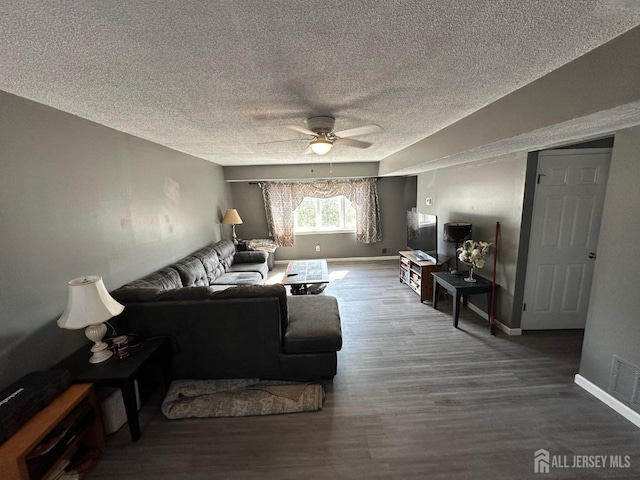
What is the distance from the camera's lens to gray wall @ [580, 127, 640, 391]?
179 centimetres

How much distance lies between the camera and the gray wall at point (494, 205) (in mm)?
2859

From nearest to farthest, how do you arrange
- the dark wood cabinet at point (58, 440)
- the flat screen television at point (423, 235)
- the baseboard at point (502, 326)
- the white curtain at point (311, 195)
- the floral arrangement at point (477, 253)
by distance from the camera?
the dark wood cabinet at point (58, 440) < the baseboard at point (502, 326) < the floral arrangement at point (477, 253) < the flat screen television at point (423, 235) < the white curtain at point (311, 195)

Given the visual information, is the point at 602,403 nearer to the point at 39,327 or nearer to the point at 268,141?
the point at 268,141

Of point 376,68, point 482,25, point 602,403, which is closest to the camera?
point 482,25

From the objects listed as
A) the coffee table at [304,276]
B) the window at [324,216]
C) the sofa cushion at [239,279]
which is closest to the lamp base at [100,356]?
the sofa cushion at [239,279]

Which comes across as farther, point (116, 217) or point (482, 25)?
point (116, 217)

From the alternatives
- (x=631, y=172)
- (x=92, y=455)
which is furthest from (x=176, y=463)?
(x=631, y=172)

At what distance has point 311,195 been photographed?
610 centimetres

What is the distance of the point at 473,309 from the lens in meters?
3.64

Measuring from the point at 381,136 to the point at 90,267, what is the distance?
302 cm

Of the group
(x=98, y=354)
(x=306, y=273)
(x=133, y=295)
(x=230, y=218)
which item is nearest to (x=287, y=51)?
(x=133, y=295)

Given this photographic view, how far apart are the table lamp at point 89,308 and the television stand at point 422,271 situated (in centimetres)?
359

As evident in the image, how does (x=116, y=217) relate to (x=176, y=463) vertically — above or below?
above

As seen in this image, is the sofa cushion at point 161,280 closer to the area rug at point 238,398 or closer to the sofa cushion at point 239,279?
the sofa cushion at point 239,279
